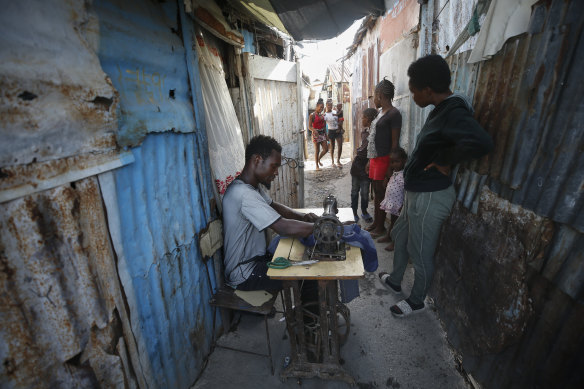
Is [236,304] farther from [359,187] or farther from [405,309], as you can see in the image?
[359,187]

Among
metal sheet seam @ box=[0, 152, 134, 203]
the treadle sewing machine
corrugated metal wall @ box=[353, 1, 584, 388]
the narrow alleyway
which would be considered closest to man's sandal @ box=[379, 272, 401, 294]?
the narrow alleyway

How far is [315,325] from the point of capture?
2473 mm

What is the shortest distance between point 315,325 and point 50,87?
2493 millimetres

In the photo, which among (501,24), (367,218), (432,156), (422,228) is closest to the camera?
(501,24)

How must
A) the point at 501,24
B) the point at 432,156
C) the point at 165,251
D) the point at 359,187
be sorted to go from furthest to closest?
1. the point at 359,187
2. the point at 432,156
3. the point at 165,251
4. the point at 501,24

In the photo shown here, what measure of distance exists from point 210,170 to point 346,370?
2278 mm

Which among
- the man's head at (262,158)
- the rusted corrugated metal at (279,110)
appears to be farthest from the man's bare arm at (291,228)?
the rusted corrugated metal at (279,110)

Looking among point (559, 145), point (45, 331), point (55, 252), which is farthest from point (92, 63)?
point (559, 145)

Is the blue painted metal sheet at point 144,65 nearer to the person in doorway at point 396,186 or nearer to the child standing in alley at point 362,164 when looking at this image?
the person in doorway at point 396,186

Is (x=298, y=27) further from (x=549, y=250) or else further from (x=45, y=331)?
(x=45, y=331)

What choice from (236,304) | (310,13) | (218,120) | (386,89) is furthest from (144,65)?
(386,89)

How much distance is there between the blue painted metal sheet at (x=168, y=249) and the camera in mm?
1686

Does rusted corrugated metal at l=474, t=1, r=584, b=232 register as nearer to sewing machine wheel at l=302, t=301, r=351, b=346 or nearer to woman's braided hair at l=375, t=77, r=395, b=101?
sewing machine wheel at l=302, t=301, r=351, b=346

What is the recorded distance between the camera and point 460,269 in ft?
8.18
